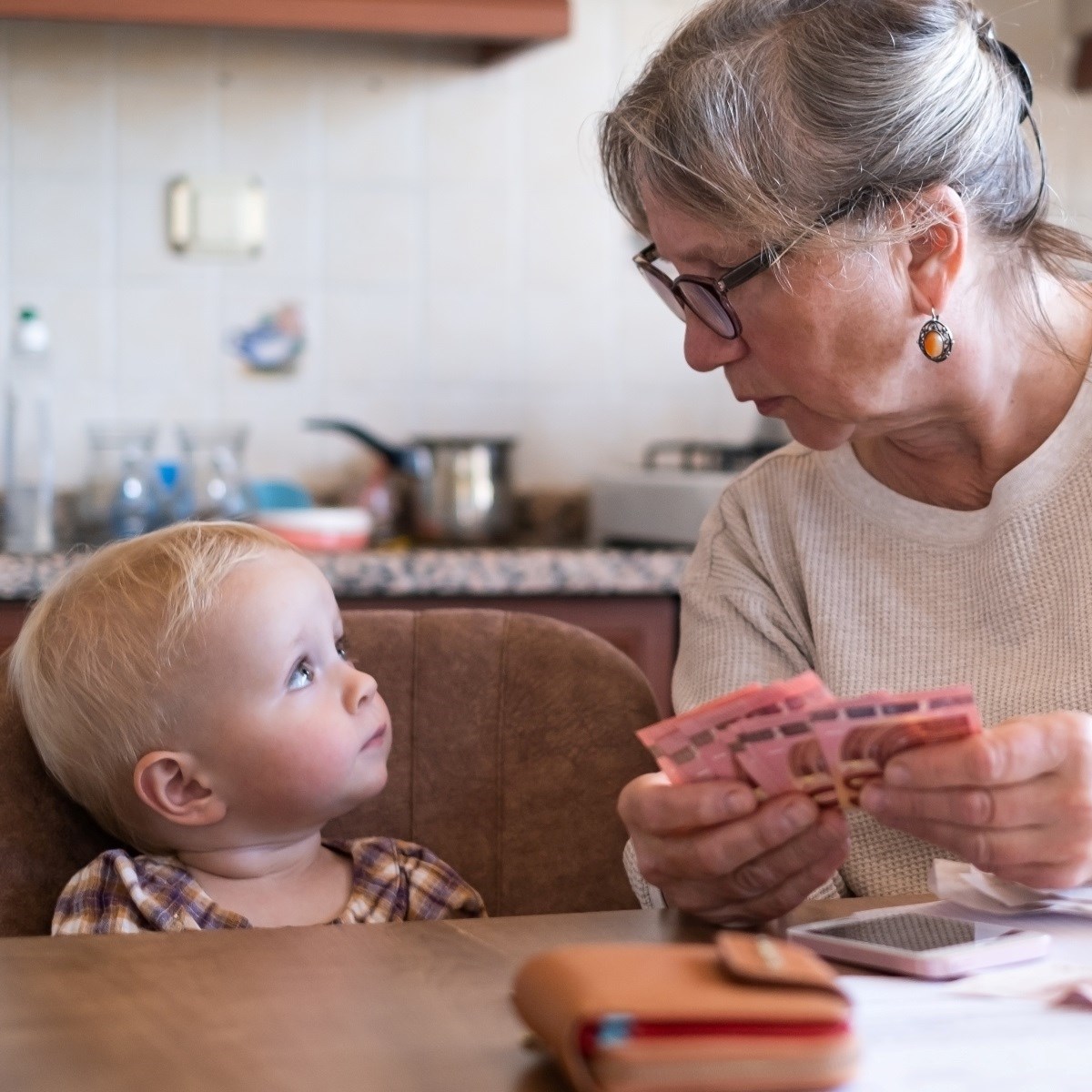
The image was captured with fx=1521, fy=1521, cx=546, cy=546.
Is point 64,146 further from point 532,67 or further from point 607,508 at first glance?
point 607,508

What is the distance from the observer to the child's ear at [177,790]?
1.32 meters

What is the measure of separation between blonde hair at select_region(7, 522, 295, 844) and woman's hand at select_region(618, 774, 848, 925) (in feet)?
1.50

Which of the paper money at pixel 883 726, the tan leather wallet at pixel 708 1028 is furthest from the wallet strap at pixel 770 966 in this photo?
the paper money at pixel 883 726

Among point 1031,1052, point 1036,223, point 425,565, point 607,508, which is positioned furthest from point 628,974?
point 607,508

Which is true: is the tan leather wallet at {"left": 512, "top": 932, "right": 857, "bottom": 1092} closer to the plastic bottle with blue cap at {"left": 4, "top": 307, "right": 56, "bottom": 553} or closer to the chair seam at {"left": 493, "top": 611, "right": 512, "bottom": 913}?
the chair seam at {"left": 493, "top": 611, "right": 512, "bottom": 913}

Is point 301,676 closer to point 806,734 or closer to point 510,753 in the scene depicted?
point 510,753

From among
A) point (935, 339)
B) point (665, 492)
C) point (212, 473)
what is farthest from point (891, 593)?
point (212, 473)

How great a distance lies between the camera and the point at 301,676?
1374 millimetres

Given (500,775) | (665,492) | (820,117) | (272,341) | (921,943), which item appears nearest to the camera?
(921,943)

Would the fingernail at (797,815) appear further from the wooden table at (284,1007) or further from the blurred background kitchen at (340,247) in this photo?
the blurred background kitchen at (340,247)

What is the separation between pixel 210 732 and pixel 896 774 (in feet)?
2.08

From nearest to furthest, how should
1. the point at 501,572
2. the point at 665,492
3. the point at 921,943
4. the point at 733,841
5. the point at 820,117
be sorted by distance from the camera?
the point at 921,943 → the point at 733,841 → the point at 820,117 → the point at 501,572 → the point at 665,492

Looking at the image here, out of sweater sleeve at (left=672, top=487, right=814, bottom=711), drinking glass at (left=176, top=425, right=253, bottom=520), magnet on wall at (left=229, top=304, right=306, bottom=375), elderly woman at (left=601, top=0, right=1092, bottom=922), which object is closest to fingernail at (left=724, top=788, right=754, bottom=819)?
elderly woman at (left=601, top=0, right=1092, bottom=922)

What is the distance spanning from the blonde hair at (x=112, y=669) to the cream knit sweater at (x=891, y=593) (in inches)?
17.1
